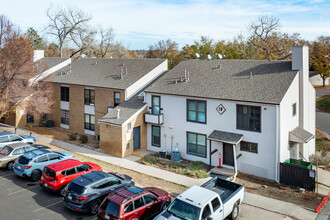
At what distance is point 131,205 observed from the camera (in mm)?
12914

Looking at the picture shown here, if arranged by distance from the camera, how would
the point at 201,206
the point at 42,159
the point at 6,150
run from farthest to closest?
the point at 6,150
the point at 42,159
the point at 201,206

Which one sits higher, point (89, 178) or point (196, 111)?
point (196, 111)

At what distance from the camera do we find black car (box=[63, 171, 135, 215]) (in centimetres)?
1416

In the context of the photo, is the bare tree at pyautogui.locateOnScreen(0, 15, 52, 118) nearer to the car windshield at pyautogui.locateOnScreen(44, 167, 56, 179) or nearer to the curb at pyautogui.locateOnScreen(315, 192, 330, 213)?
the car windshield at pyautogui.locateOnScreen(44, 167, 56, 179)

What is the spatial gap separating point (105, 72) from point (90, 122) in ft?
18.8

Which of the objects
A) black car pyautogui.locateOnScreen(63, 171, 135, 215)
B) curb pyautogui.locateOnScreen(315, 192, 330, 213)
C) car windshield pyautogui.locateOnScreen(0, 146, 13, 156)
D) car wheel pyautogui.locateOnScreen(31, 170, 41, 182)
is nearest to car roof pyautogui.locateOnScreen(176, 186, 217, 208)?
black car pyautogui.locateOnScreen(63, 171, 135, 215)

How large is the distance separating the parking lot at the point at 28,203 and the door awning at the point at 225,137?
1072cm

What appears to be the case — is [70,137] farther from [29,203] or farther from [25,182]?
[29,203]

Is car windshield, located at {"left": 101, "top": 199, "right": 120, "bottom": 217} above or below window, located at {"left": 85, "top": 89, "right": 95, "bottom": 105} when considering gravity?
below

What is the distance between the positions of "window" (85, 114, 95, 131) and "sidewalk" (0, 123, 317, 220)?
411 centimetres

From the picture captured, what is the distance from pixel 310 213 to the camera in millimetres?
15898

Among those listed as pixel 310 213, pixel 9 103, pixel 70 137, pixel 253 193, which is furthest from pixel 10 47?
pixel 310 213

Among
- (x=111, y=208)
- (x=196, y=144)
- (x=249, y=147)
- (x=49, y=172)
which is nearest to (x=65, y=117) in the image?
(x=196, y=144)

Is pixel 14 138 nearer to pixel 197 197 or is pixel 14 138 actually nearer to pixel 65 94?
pixel 65 94
